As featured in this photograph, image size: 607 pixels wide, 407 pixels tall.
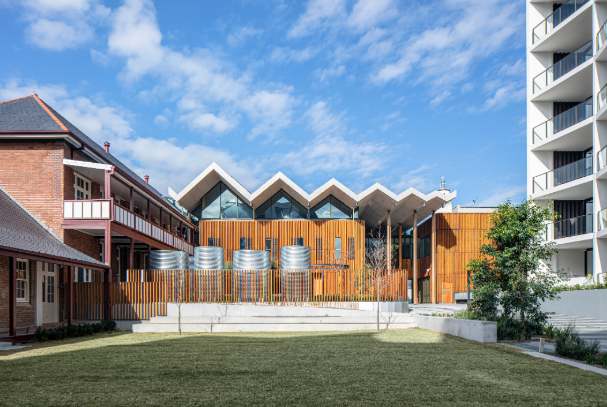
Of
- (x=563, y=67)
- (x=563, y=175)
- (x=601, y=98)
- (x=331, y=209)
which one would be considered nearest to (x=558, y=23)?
(x=563, y=67)

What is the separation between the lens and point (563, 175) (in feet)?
91.6

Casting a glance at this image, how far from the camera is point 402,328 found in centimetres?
1684

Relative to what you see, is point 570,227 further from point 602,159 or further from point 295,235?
point 295,235

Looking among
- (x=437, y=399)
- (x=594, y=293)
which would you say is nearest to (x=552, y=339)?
(x=437, y=399)

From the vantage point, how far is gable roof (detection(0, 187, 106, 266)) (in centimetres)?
1494

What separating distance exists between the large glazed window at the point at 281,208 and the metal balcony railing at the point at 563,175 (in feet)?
49.8

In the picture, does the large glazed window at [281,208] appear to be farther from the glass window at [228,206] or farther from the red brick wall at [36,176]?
the red brick wall at [36,176]

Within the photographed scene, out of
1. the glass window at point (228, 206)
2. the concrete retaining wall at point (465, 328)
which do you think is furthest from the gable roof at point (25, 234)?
the glass window at point (228, 206)

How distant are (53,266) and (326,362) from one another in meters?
14.7

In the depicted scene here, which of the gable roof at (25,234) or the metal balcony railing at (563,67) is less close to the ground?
the metal balcony railing at (563,67)

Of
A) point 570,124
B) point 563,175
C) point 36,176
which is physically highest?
point 570,124

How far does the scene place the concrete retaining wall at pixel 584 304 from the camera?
19172 mm

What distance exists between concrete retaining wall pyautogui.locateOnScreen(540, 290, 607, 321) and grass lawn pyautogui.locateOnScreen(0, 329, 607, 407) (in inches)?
405

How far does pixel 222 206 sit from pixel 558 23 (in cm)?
2390
